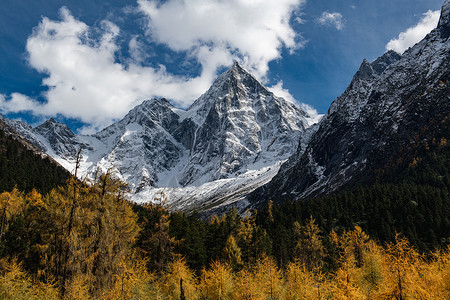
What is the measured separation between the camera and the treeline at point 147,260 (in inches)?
920

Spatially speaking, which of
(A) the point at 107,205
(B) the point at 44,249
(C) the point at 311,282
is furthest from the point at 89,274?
(C) the point at 311,282

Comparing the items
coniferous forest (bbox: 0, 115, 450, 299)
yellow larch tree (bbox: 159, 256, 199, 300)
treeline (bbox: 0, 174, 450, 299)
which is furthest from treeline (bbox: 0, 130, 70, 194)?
yellow larch tree (bbox: 159, 256, 199, 300)

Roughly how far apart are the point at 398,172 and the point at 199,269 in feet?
488

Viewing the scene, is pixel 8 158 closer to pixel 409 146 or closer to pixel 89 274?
pixel 89 274

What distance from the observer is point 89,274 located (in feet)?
85.0

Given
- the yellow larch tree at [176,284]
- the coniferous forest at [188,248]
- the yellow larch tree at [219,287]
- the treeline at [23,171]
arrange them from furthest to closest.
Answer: the treeline at [23,171]
the yellow larch tree at [219,287]
the yellow larch tree at [176,284]
the coniferous forest at [188,248]

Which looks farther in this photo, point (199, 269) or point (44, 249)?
point (199, 269)

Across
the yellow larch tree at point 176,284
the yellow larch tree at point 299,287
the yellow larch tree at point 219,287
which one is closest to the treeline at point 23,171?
the yellow larch tree at point 176,284

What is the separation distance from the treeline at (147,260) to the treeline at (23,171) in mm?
33060

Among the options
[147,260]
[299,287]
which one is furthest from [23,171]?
[299,287]

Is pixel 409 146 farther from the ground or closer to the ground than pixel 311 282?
farther from the ground

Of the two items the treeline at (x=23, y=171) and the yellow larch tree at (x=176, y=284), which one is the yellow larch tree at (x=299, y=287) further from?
the treeline at (x=23, y=171)

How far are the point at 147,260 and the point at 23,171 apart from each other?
60.0 metres

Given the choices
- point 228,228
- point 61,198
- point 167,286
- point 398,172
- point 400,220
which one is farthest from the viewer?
point 398,172
